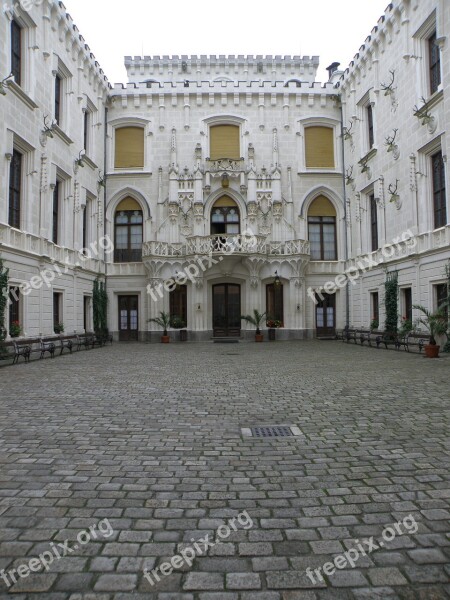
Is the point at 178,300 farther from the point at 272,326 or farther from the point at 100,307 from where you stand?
the point at 272,326

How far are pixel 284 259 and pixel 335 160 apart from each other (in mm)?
8073

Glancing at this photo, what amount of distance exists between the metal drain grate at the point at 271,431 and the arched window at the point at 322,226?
25.5 m

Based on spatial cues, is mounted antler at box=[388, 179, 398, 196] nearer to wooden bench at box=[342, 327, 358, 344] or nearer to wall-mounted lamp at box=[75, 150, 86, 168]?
wooden bench at box=[342, 327, 358, 344]

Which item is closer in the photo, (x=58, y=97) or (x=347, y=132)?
(x=58, y=97)

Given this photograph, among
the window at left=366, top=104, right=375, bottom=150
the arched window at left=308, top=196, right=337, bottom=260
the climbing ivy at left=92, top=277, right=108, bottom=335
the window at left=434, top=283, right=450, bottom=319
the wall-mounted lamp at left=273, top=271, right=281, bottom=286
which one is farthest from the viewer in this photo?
the arched window at left=308, top=196, right=337, bottom=260

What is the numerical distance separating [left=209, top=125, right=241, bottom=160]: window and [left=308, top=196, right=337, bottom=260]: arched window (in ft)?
20.8

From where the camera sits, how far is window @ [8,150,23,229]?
18391 millimetres

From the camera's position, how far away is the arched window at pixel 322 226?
102 ft

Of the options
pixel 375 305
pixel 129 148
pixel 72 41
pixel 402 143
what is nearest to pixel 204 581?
pixel 402 143

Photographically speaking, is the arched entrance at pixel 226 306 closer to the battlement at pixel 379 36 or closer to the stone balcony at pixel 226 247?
the stone balcony at pixel 226 247

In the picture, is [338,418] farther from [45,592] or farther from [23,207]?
[23,207]

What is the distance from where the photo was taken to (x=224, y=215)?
100 ft

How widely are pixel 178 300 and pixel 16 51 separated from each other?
15893 mm

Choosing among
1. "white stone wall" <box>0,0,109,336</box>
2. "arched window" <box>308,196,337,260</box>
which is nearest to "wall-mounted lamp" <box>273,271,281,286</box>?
"arched window" <box>308,196,337,260</box>
